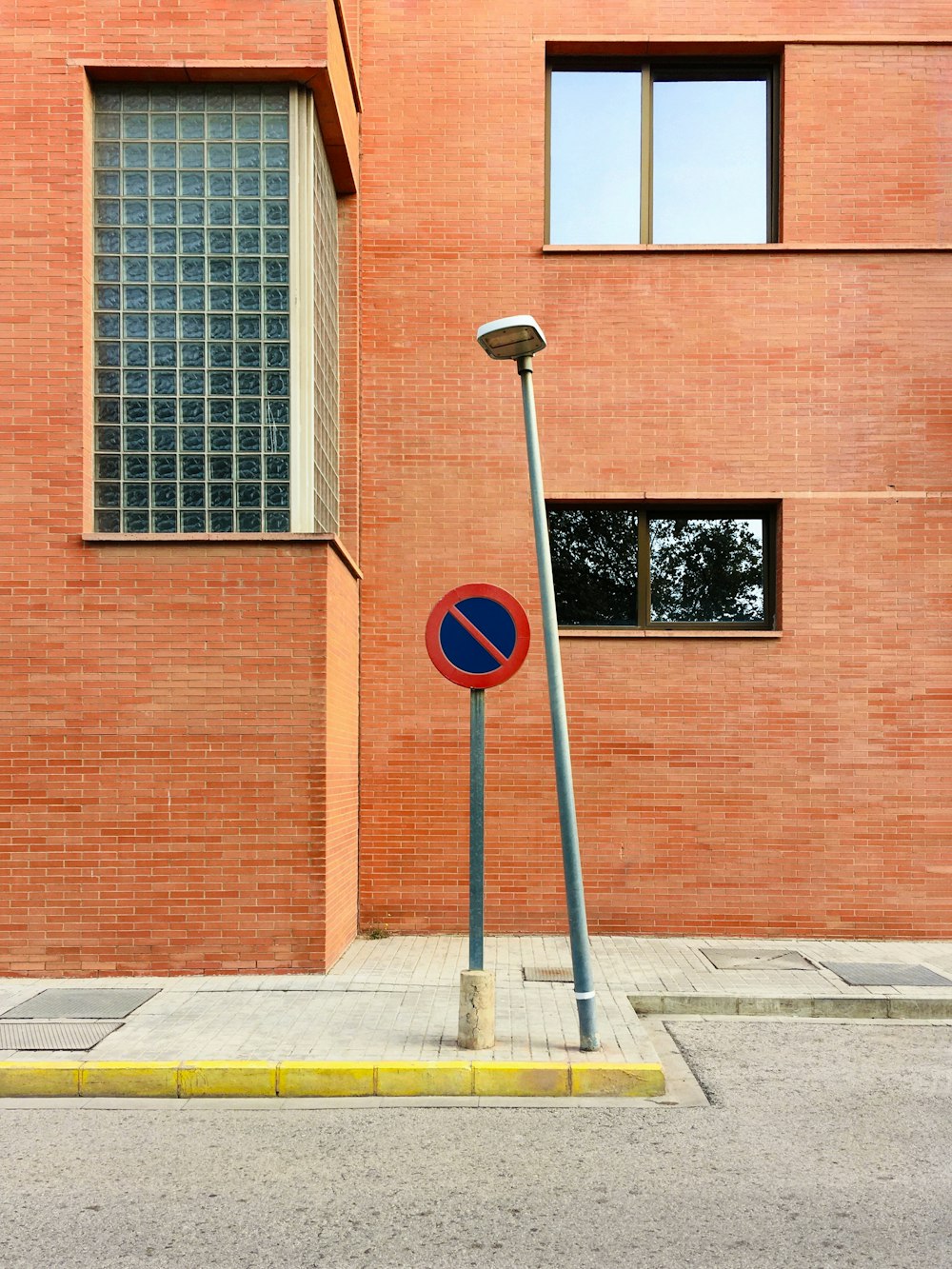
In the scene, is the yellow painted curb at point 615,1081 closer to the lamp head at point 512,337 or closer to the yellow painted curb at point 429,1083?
the yellow painted curb at point 429,1083

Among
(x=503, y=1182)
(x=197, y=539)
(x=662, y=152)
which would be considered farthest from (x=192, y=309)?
(x=503, y=1182)

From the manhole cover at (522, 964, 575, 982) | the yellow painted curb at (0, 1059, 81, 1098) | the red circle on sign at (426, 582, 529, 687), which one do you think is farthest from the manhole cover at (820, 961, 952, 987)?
the yellow painted curb at (0, 1059, 81, 1098)

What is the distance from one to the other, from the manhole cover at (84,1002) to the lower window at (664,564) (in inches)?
187

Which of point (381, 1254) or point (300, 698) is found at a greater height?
point (300, 698)

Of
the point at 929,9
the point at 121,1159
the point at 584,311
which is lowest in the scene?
the point at 121,1159

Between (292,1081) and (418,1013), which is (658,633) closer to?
(418,1013)

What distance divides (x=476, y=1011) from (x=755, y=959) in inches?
133

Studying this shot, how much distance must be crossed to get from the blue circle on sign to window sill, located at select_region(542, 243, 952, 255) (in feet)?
15.8

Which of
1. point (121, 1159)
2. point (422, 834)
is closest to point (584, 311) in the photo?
point (422, 834)

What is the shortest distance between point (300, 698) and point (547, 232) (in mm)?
4998

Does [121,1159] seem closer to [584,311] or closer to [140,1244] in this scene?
[140,1244]

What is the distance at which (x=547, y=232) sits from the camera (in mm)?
10383

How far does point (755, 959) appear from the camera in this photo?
8891 mm

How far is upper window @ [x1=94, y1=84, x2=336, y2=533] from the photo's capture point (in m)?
8.47
